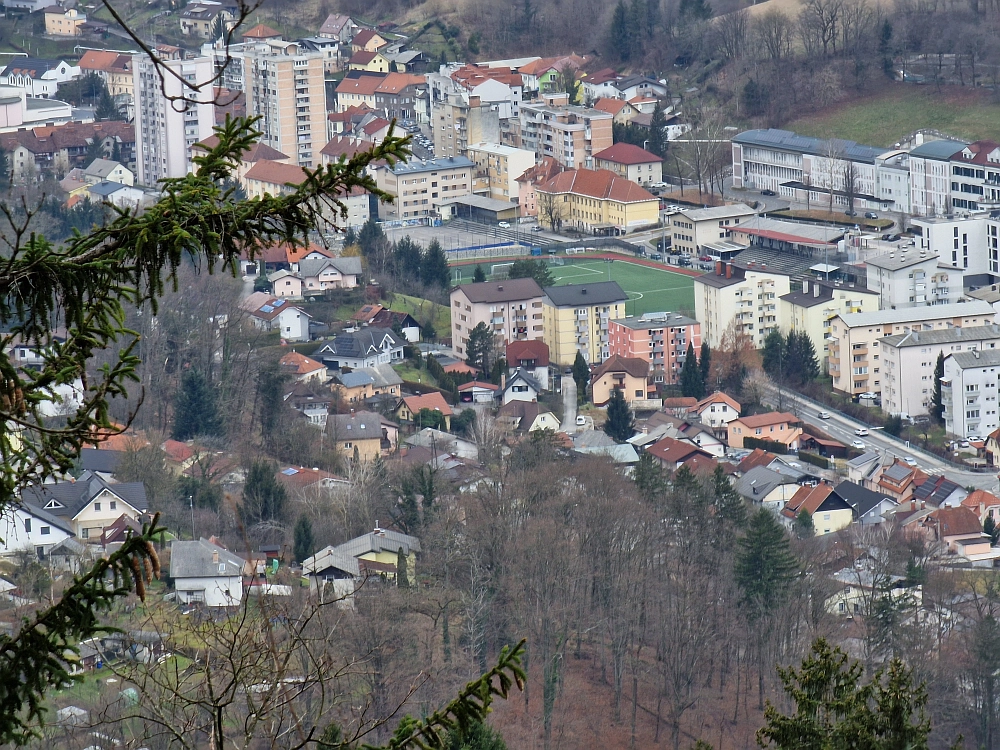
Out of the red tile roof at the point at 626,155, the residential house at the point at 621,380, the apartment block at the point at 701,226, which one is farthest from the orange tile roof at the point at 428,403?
the red tile roof at the point at 626,155

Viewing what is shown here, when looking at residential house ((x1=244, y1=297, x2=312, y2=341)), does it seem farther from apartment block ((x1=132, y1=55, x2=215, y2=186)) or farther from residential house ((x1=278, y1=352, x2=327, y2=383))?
apartment block ((x1=132, y1=55, x2=215, y2=186))

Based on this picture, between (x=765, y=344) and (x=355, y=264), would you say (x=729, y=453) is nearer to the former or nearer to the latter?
(x=765, y=344)

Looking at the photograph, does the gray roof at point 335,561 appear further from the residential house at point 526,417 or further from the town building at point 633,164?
the town building at point 633,164

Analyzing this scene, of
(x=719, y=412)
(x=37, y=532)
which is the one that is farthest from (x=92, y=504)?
(x=719, y=412)

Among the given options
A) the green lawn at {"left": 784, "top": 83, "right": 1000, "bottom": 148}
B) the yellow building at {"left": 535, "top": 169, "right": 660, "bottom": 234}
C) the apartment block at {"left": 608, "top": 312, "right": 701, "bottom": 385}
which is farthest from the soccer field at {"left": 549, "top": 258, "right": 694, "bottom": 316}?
the green lawn at {"left": 784, "top": 83, "right": 1000, "bottom": 148}

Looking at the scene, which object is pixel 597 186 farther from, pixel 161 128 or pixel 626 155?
pixel 161 128

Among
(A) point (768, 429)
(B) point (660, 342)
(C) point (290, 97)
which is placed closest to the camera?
(A) point (768, 429)
